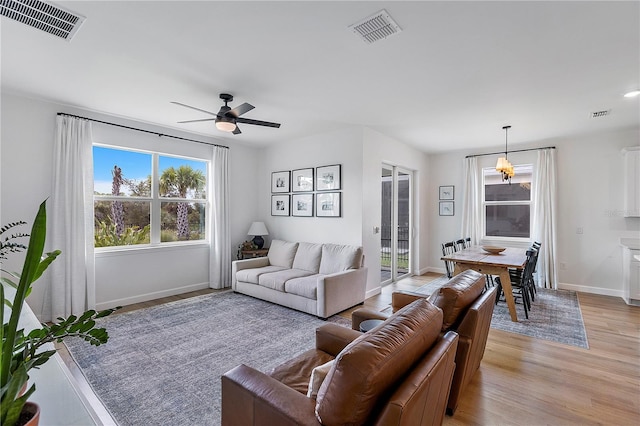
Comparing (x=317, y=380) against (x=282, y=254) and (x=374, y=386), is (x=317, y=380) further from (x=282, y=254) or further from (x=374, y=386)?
(x=282, y=254)

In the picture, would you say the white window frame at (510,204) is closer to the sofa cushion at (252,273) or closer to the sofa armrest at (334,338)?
the sofa cushion at (252,273)

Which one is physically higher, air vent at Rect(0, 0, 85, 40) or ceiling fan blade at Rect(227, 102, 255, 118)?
air vent at Rect(0, 0, 85, 40)

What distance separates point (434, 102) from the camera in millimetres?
3701

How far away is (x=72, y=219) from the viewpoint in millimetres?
3795

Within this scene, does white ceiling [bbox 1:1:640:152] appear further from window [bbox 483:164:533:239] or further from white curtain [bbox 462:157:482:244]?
white curtain [bbox 462:157:482:244]

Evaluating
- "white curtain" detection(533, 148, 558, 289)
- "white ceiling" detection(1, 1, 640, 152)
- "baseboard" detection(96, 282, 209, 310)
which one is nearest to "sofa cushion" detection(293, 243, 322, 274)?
"baseboard" detection(96, 282, 209, 310)

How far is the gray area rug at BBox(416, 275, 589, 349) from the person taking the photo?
11.1 feet

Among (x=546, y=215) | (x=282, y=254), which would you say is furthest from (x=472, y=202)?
(x=282, y=254)

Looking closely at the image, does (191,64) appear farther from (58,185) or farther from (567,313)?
(567,313)

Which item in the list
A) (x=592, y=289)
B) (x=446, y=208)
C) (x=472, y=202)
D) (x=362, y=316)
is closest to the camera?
(x=362, y=316)

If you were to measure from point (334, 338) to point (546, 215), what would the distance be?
5.27 metres

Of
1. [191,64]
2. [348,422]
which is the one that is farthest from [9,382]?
[191,64]

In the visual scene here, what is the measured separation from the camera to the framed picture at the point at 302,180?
5312 millimetres

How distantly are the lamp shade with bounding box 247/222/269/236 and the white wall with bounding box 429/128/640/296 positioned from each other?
5242 mm
